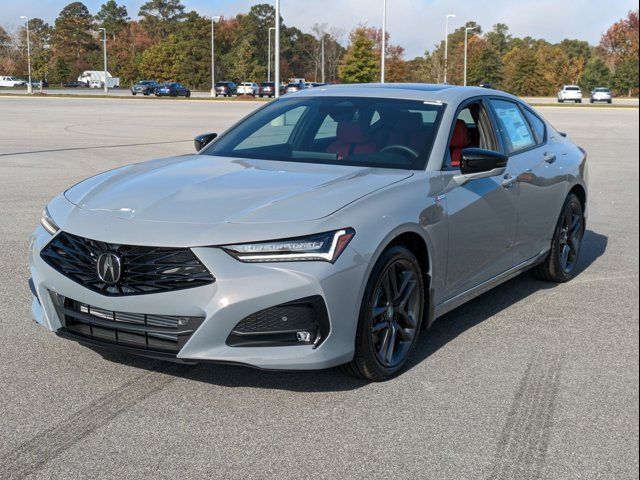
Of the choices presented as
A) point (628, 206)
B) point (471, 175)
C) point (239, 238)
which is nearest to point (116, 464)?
point (239, 238)

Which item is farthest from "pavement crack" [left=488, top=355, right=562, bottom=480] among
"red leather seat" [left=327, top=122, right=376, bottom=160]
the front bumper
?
"red leather seat" [left=327, top=122, right=376, bottom=160]

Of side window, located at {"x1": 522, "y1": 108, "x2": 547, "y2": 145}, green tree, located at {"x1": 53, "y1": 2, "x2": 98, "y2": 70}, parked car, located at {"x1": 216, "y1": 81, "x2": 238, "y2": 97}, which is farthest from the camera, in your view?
green tree, located at {"x1": 53, "y1": 2, "x2": 98, "y2": 70}

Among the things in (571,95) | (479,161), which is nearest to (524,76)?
(571,95)

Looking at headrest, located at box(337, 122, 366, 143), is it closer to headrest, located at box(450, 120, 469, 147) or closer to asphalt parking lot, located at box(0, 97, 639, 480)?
headrest, located at box(450, 120, 469, 147)

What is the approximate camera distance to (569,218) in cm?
673

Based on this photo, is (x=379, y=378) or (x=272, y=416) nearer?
(x=272, y=416)

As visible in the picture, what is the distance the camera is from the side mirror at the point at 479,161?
16.0 feet

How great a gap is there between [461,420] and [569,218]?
3.35 meters

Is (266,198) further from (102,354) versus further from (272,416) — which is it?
(102,354)

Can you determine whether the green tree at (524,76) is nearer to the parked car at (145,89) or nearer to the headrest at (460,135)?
the parked car at (145,89)

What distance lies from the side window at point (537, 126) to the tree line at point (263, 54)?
211 feet

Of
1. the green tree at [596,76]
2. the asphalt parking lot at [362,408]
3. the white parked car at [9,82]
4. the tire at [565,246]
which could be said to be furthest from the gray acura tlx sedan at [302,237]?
the green tree at [596,76]

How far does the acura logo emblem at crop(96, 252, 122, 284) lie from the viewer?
3.83m

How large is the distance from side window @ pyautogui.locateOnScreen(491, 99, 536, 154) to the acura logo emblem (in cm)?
312
